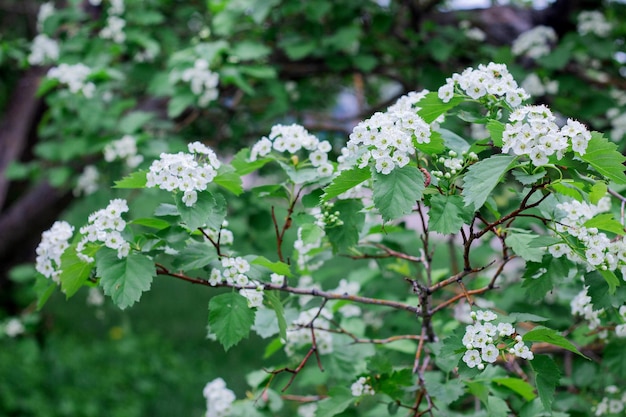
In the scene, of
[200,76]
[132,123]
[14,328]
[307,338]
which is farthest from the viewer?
[14,328]

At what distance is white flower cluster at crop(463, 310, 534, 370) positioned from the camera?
48.1 inches

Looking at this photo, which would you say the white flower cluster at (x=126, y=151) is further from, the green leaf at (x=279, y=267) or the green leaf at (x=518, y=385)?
the green leaf at (x=518, y=385)

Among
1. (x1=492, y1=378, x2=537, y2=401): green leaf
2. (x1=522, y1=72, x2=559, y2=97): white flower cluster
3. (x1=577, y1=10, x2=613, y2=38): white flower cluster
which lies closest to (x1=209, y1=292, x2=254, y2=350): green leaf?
(x1=492, y1=378, x2=537, y2=401): green leaf

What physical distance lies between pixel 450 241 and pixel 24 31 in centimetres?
479

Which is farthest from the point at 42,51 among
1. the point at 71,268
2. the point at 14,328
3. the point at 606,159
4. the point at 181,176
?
the point at 606,159

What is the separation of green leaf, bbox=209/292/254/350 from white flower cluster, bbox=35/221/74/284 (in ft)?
1.19

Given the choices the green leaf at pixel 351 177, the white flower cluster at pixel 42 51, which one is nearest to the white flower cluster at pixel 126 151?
the white flower cluster at pixel 42 51

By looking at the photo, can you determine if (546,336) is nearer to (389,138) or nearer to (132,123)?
(389,138)

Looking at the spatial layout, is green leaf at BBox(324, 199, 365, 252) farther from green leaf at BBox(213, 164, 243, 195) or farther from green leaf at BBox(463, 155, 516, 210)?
green leaf at BBox(463, 155, 516, 210)

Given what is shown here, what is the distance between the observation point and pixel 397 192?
1.20 metres

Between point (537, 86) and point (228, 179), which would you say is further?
point (537, 86)

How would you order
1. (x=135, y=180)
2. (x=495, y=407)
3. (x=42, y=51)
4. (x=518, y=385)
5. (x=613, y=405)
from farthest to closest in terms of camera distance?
(x=42, y=51)
(x=613, y=405)
(x=518, y=385)
(x=495, y=407)
(x=135, y=180)

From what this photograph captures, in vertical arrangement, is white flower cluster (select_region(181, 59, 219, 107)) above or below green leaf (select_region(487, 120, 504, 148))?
below

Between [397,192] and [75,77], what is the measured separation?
2.16m
